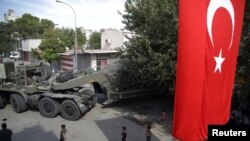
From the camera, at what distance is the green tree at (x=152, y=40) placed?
1133 cm

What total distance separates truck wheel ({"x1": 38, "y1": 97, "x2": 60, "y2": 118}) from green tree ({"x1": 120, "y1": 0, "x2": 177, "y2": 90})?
164 inches

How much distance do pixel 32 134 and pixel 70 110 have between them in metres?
2.18

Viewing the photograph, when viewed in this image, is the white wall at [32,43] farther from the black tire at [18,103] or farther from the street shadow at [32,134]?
the street shadow at [32,134]

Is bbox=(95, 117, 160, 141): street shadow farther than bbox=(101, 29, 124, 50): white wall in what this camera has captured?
No

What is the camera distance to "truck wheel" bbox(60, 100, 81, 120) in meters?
13.6

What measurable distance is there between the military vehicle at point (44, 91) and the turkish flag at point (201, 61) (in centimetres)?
970

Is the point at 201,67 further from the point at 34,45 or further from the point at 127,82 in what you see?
the point at 34,45

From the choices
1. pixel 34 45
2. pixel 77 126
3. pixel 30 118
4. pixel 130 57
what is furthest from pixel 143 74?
pixel 34 45

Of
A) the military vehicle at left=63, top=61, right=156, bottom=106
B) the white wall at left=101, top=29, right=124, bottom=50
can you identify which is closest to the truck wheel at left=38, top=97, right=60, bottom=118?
the military vehicle at left=63, top=61, right=156, bottom=106

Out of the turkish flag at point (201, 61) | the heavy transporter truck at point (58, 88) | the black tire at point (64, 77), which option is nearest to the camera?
the turkish flag at point (201, 61)

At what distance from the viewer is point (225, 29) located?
183 inches

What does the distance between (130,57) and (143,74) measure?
116cm

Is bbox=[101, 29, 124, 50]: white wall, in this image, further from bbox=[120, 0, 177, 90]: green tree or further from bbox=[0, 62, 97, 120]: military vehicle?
bbox=[120, 0, 177, 90]: green tree

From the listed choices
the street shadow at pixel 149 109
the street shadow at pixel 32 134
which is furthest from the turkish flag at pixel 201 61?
the street shadow at pixel 32 134
